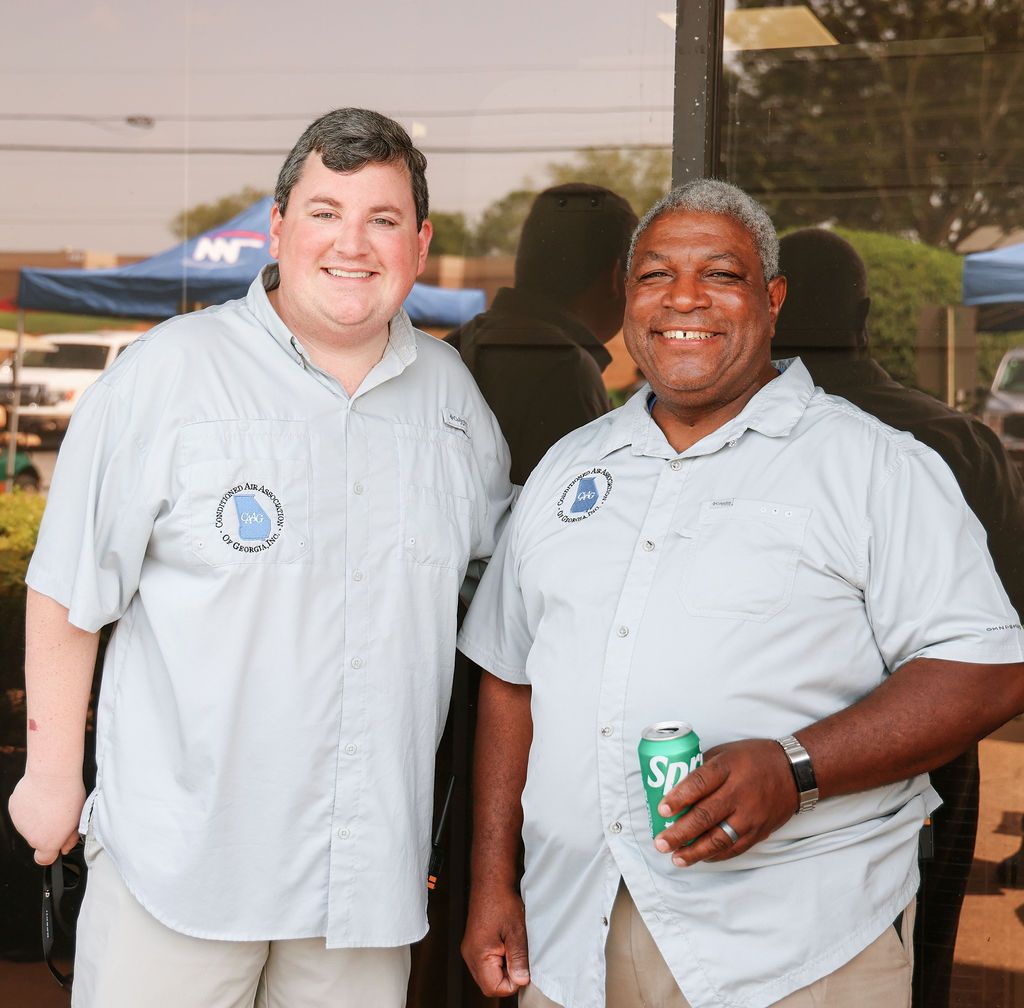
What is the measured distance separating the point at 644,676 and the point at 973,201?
1505 mm

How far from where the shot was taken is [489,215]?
130 inches

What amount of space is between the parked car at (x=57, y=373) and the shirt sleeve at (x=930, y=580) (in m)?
2.25

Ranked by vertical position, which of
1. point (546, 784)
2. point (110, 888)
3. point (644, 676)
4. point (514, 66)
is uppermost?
point (514, 66)

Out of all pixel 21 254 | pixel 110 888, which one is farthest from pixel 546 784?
pixel 21 254

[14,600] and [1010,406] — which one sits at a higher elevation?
[1010,406]

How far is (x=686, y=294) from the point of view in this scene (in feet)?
7.54

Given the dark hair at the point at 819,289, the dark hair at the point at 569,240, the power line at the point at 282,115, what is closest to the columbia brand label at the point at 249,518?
the dark hair at the point at 569,240

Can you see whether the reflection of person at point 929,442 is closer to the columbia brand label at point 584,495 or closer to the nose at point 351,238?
the columbia brand label at point 584,495

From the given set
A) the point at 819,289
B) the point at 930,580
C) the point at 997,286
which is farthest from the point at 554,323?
the point at 930,580

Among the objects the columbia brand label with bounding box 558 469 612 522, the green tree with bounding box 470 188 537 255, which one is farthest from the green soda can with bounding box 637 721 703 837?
the green tree with bounding box 470 188 537 255

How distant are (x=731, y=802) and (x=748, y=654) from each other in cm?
25

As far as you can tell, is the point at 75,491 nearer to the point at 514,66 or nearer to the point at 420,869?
the point at 420,869

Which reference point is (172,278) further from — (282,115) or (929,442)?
(929,442)

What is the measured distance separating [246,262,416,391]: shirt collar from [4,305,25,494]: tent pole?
1.33 m
